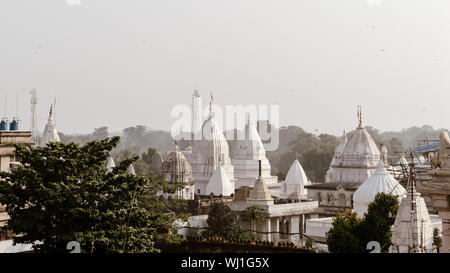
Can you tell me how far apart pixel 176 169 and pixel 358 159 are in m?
15.3

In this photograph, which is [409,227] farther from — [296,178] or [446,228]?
[296,178]

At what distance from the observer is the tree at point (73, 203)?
1998 cm

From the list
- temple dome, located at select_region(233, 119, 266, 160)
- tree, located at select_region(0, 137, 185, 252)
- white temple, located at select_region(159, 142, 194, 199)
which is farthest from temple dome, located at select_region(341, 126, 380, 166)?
tree, located at select_region(0, 137, 185, 252)

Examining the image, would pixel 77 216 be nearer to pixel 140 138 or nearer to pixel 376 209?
pixel 376 209

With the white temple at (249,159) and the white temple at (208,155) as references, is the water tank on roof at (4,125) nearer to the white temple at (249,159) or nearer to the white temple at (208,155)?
the white temple at (208,155)

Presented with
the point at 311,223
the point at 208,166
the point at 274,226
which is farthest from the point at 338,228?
the point at 208,166

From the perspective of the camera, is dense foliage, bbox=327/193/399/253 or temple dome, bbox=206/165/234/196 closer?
dense foliage, bbox=327/193/399/253

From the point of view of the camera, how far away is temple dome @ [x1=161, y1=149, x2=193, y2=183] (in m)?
66.7

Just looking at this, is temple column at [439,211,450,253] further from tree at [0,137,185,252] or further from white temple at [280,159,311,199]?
white temple at [280,159,311,199]

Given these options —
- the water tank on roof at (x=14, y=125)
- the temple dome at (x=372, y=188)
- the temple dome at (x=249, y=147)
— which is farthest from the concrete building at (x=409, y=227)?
the temple dome at (x=249, y=147)

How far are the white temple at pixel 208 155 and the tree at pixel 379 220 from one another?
126ft

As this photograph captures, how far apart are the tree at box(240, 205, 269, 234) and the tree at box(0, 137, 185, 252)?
2750 centimetres

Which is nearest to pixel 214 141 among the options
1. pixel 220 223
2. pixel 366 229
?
pixel 220 223

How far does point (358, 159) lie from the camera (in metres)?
60.4
